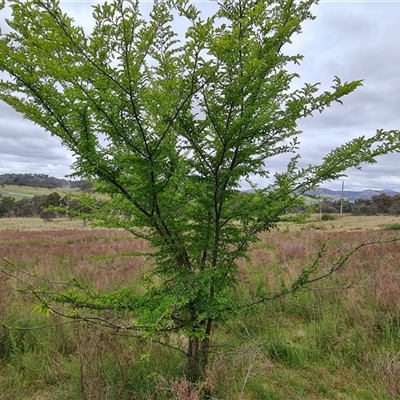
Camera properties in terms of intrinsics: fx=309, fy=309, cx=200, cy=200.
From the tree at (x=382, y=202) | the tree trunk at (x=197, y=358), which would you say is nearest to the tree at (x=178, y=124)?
the tree trunk at (x=197, y=358)

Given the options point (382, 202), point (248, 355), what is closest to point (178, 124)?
point (248, 355)

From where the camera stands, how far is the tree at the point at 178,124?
1.89 meters

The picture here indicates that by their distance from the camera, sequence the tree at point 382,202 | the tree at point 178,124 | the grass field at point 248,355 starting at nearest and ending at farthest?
the tree at point 178,124, the grass field at point 248,355, the tree at point 382,202

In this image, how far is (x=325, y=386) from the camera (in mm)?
3184

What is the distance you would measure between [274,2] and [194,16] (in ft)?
3.19

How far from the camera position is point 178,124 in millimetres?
2434

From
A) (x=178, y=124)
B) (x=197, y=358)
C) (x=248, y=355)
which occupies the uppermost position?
(x=178, y=124)

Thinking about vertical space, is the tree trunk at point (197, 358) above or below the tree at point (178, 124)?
below

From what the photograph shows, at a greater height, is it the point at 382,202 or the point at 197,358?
the point at 382,202

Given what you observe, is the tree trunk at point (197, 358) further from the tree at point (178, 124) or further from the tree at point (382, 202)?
the tree at point (382, 202)

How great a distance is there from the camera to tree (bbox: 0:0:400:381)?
189 centimetres

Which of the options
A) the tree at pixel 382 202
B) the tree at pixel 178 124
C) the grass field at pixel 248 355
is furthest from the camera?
the tree at pixel 382 202

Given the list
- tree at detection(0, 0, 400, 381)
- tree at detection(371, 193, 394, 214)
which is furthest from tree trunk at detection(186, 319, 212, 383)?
tree at detection(371, 193, 394, 214)

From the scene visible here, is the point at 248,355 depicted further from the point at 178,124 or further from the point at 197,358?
the point at 178,124
